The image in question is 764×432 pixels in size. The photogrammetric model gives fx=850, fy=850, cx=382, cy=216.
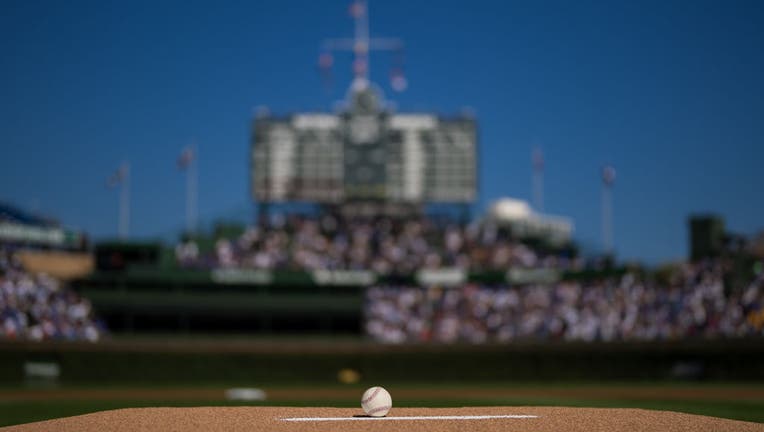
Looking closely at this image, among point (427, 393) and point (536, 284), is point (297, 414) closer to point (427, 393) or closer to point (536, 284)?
point (427, 393)

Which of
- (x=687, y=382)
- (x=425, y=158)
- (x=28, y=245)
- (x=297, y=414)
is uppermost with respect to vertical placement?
(x=425, y=158)

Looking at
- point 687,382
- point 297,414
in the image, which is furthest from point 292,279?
point 297,414

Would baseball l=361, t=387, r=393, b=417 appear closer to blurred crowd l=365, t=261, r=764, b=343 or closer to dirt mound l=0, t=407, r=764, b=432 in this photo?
dirt mound l=0, t=407, r=764, b=432

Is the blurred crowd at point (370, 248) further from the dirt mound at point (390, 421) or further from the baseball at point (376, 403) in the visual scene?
the baseball at point (376, 403)

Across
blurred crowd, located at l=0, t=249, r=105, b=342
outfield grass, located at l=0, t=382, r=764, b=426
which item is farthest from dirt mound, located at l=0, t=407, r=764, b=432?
blurred crowd, located at l=0, t=249, r=105, b=342

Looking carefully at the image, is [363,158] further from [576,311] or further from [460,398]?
[460,398]

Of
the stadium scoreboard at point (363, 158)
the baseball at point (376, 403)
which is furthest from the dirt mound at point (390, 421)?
the stadium scoreboard at point (363, 158)
